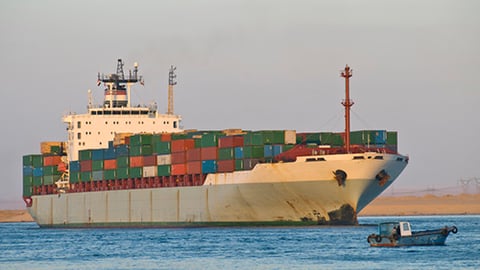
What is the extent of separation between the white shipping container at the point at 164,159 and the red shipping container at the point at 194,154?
2405 millimetres

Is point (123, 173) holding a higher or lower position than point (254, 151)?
lower

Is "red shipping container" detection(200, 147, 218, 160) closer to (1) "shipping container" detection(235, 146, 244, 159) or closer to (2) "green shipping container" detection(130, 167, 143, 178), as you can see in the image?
(1) "shipping container" detection(235, 146, 244, 159)

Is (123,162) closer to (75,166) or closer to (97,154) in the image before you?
(97,154)

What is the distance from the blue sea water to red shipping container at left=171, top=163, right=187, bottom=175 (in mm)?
5089

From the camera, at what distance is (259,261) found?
60.6m

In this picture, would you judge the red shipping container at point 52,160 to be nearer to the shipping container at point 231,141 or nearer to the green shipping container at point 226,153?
the green shipping container at point 226,153

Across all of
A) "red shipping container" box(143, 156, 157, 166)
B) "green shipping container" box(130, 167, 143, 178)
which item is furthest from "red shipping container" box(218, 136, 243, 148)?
"green shipping container" box(130, 167, 143, 178)

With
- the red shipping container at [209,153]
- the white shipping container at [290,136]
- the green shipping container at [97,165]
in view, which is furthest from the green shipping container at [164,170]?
the white shipping container at [290,136]

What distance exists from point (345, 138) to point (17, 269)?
29059 millimetres

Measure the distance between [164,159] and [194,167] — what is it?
3.98m

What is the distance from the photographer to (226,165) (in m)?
87.2

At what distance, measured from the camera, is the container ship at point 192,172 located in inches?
3248

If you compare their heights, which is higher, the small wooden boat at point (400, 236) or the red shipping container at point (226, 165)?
the red shipping container at point (226, 165)

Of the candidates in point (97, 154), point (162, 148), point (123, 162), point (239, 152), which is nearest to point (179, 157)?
point (162, 148)
